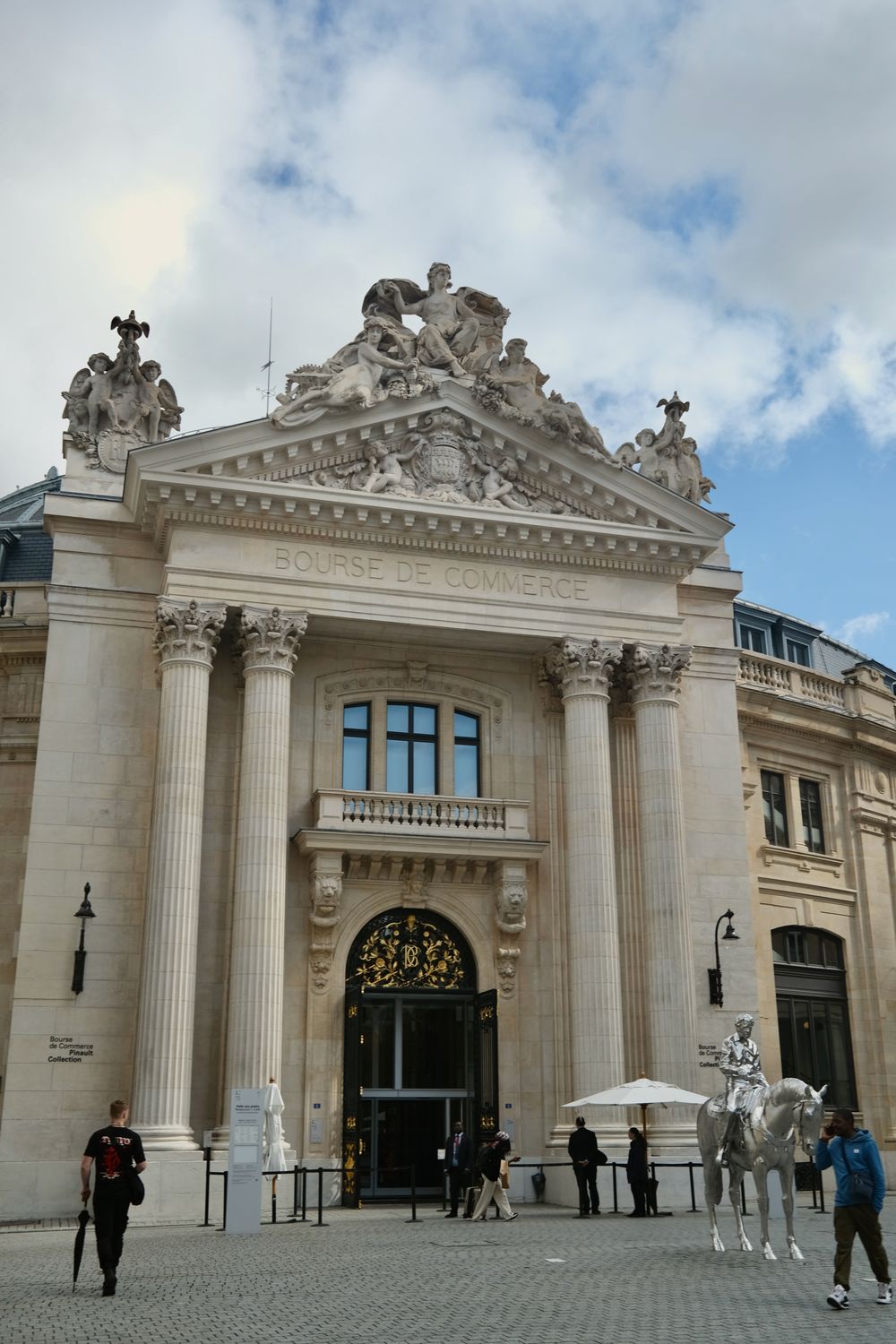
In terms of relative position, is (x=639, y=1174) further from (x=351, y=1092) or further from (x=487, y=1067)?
(x=351, y=1092)

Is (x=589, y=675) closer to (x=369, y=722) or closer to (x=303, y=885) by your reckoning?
(x=369, y=722)

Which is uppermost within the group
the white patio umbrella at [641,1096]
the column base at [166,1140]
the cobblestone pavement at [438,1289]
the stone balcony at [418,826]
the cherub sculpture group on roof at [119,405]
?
the cherub sculpture group on roof at [119,405]

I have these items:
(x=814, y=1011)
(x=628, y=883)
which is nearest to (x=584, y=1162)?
(x=628, y=883)

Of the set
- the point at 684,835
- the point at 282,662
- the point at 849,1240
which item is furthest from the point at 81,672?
the point at 849,1240

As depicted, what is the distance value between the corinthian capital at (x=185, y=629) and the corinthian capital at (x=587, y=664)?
26.7 feet

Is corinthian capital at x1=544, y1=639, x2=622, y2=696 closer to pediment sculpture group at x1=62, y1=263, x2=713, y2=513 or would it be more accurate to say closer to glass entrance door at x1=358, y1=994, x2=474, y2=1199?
pediment sculpture group at x1=62, y1=263, x2=713, y2=513

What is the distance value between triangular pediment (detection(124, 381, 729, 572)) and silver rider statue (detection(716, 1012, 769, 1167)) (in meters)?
15.7

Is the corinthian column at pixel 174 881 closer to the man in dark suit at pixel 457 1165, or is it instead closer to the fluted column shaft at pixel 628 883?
the man in dark suit at pixel 457 1165

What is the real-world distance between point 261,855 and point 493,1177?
8075 millimetres

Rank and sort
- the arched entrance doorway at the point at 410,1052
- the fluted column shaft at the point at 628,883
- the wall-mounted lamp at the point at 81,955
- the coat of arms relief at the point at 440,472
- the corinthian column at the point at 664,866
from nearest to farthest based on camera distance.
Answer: the wall-mounted lamp at the point at 81,955, the arched entrance doorway at the point at 410,1052, the corinthian column at the point at 664,866, the fluted column shaft at the point at 628,883, the coat of arms relief at the point at 440,472

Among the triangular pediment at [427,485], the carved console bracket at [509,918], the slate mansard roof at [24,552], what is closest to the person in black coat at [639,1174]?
the carved console bracket at [509,918]

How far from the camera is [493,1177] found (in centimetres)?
2473

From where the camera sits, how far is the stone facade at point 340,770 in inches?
1121

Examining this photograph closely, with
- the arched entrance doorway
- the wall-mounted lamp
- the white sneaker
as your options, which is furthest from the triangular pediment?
the white sneaker
